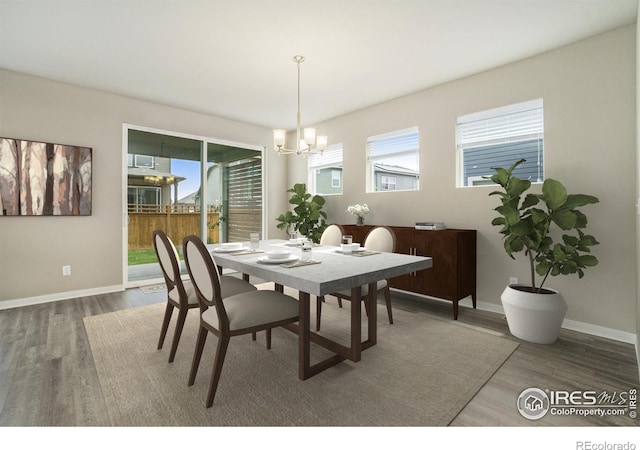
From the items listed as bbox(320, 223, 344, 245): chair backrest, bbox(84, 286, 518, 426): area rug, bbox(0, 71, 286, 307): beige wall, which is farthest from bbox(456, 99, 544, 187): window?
bbox(0, 71, 286, 307): beige wall

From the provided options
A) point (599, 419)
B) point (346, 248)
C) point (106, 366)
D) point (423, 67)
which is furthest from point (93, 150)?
point (599, 419)

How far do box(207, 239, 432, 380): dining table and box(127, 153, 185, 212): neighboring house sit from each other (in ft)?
8.49

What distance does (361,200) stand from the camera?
15.5ft

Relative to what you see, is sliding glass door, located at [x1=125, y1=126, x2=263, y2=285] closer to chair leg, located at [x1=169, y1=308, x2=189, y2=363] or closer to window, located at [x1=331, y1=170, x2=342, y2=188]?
window, located at [x1=331, y1=170, x2=342, y2=188]

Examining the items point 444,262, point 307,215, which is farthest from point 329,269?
point 307,215

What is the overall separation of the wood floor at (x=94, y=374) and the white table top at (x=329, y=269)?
0.85 m

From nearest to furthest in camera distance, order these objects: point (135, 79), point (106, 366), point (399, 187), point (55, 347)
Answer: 1. point (106, 366)
2. point (55, 347)
3. point (135, 79)
4. point (399, 187)

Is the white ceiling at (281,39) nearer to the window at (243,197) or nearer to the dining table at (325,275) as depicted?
the window at (243,197)

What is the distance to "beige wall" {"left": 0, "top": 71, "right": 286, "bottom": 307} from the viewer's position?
3.50 meters

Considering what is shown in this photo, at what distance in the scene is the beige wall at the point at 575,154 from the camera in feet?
8.60

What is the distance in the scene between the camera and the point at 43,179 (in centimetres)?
365

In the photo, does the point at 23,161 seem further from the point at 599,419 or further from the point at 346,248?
the point at 599,419
